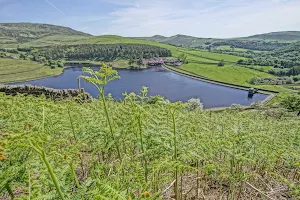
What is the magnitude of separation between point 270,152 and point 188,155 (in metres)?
2.79

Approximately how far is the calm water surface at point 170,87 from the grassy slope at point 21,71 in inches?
215

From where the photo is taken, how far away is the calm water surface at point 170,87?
272ft

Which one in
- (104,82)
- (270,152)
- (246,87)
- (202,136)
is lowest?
(246,87)

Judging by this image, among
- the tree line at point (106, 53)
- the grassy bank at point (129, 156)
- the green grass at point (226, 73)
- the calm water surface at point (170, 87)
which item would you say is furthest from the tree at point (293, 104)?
the tree line at point (106, 53)

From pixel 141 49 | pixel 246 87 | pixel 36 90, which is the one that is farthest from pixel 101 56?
pixel 36 90

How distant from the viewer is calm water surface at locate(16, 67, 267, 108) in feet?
272

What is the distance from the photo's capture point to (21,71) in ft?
387

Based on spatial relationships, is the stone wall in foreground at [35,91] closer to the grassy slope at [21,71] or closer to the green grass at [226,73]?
the grassy slope at [21,71]

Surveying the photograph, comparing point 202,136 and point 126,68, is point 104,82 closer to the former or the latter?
point 202,136

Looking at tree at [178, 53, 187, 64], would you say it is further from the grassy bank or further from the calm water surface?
the grassy bank

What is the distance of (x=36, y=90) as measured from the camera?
1819 centimetres

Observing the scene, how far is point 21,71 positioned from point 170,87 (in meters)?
77.6

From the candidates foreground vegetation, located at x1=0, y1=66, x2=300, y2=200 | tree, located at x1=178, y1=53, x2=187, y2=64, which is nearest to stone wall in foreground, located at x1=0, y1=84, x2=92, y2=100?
foreground vegetation, located at x1=0, y1=66, x2=300, y2=200

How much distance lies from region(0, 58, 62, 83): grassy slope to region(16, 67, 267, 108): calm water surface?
5450 mm
